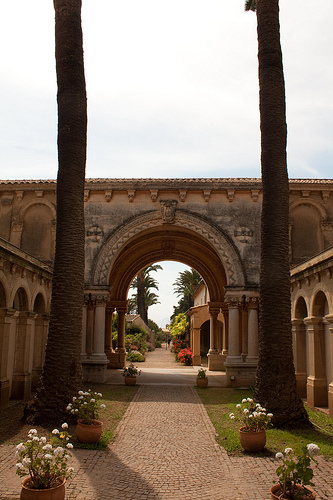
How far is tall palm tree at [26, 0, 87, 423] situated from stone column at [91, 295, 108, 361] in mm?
8306

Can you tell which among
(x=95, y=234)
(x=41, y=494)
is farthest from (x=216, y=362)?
(x=41, y=494)

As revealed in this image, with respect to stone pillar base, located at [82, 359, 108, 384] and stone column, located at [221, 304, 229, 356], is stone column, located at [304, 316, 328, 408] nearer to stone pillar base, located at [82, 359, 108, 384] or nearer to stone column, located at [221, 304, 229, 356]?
stone pillar base, located at [82, 359, 108, 384]

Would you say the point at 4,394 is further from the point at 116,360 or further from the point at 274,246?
the point at 116,360

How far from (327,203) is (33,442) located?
677 inches

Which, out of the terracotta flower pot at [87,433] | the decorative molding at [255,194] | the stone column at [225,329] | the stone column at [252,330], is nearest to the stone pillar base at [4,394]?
the terracotta flower pot at [87,433]

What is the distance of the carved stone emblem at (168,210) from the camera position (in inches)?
761

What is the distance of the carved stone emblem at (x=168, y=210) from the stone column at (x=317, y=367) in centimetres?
756

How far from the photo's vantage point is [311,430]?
9.97m

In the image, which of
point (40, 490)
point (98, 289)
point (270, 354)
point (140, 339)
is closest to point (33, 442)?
point (40, 490)

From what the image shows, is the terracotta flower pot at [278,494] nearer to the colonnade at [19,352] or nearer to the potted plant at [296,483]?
the potted plant at [296,483]

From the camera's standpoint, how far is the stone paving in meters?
6.47

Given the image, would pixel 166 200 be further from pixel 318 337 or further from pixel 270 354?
pixel 270 354

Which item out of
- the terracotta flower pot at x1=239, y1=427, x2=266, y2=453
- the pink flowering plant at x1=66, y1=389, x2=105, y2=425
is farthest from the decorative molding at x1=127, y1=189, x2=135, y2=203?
the terracotta flower pot at x1=239, y1=427, x2=266, y2=453

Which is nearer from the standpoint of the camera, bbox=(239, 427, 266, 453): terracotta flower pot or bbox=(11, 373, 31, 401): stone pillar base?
bbox=(239, 427, 266, 453): terracotta flower pot
